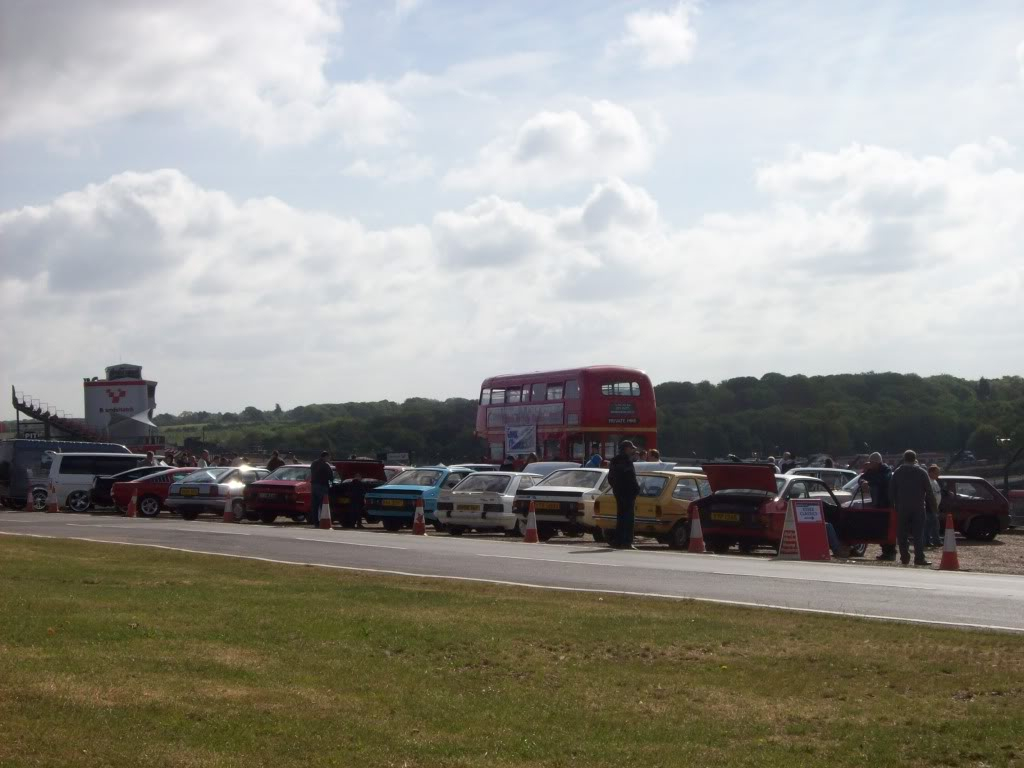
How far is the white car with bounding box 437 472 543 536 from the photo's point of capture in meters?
26.1

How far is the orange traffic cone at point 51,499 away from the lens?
120 feet

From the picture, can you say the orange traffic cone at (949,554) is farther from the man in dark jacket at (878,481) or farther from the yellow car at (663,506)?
the yellow car at (663,506)

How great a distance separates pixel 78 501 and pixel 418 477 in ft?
43.9

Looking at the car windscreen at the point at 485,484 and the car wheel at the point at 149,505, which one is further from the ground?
the car windscreen at the point at 485,484

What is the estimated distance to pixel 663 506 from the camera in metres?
23.0

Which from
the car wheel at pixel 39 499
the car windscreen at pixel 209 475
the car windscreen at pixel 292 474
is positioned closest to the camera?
the car windscreen at pixel 292 474

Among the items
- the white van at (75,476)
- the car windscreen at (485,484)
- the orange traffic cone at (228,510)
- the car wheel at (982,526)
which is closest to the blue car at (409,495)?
the car windscreen at (485,484)

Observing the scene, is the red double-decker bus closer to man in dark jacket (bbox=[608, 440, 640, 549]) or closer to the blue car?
the blue car

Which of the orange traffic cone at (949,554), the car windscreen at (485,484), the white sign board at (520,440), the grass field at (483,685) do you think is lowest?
the grass field at (483,685)

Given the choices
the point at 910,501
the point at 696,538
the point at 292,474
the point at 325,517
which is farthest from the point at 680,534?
the point at 292,474

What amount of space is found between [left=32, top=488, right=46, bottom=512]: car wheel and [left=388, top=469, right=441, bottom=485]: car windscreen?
13.9 meters

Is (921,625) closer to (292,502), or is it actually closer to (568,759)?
(568,759)

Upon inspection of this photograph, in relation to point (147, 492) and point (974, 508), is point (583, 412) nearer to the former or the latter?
point (147, 492)

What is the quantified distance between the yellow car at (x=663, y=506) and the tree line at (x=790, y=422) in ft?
95.8
